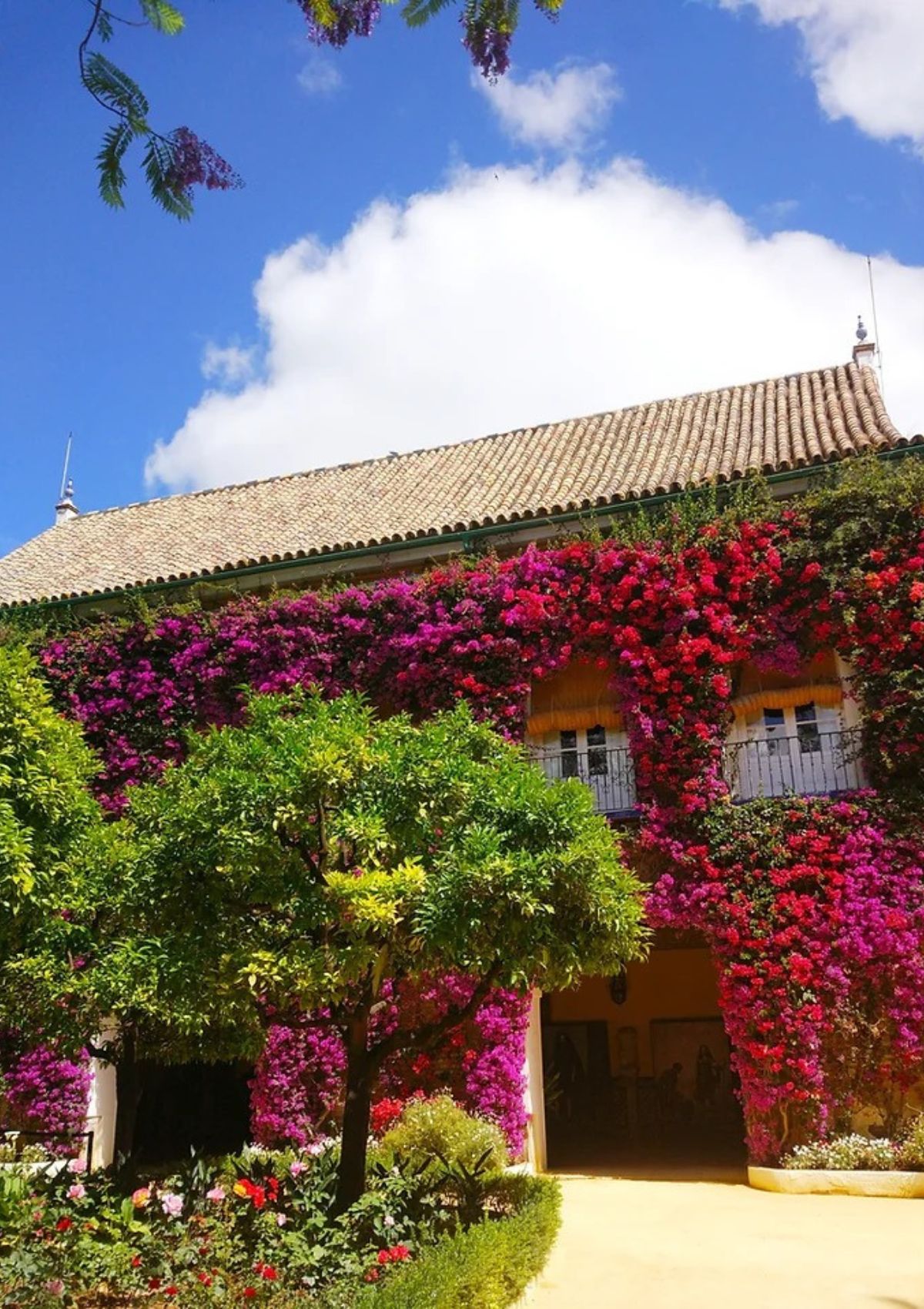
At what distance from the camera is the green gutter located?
1218 cm

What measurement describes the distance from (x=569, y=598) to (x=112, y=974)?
725cm

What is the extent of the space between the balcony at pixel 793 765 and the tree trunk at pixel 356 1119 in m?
5.84

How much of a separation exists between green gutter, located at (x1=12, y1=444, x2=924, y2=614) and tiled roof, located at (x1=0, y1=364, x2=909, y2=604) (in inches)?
3.4

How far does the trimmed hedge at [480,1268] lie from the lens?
15.5ft

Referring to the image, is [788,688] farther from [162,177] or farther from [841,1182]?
[162,177]

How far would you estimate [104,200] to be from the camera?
335cm

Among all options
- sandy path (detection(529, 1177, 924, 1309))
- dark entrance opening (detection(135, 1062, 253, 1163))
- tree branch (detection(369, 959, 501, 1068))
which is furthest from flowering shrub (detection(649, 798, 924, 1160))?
dark entrance opening (detection(135, 1062, 253, 1163))

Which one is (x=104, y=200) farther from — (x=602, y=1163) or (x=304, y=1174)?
(x=602, y=1163)

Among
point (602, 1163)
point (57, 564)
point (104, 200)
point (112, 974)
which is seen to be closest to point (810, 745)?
point (602, 1163)

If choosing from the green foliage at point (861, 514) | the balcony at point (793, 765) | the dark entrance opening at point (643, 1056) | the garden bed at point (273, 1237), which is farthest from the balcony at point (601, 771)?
the garden bed at point (273, 1237)

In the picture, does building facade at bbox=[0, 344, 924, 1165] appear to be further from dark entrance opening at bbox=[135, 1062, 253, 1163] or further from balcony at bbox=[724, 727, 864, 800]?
dark entrance opening at bbox=[135, 1062, 253, 1163]

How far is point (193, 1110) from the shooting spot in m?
14.1

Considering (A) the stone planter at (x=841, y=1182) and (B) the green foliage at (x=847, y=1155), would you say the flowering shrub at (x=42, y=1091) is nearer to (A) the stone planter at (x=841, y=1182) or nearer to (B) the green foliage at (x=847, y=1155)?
(A) the stone planter at (x=841, y=1182)

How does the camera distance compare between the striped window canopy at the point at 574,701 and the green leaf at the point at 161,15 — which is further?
the striped window canopy at the point at 574,701
